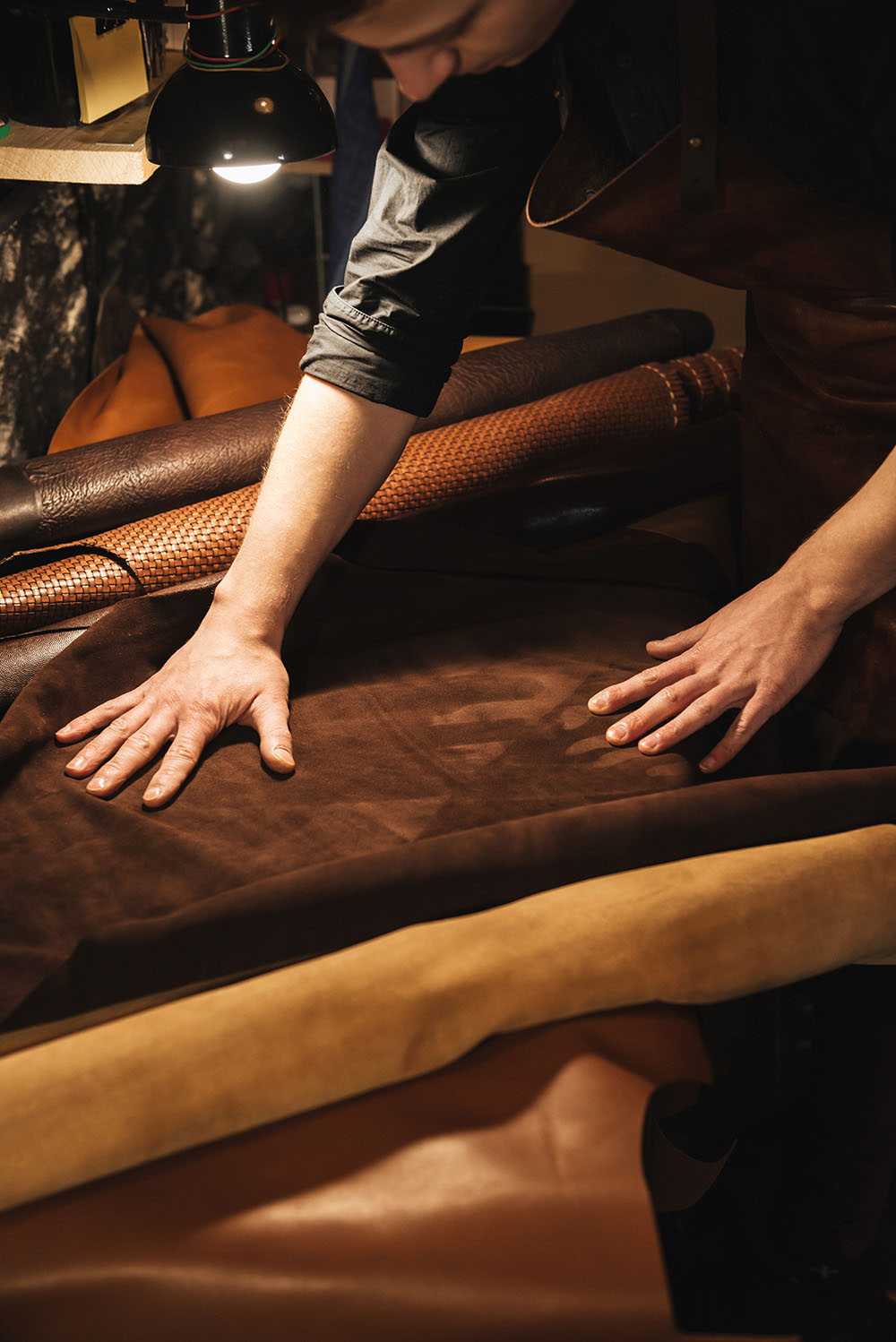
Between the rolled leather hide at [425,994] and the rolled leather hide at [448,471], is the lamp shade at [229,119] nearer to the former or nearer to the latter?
the rolled leather hide at [448,471]

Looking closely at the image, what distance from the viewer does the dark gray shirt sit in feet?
3.21

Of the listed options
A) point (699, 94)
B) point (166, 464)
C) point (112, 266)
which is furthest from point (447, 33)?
point (112, 266)

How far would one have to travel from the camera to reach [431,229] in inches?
46.0

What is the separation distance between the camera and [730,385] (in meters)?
1.78

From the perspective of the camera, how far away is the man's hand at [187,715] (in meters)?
1.01

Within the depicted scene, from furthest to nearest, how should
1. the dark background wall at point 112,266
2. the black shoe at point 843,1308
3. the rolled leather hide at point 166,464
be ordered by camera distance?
the dark background wall at point 112,266 < the rolled leather hide at point 166,464 < the black shoe at point 843,1308

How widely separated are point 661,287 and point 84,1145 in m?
3.06

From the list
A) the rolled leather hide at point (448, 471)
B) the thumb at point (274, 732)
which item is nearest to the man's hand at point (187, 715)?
the thumb at point (274, 732)

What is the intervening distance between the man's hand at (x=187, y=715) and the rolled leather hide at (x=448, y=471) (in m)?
0.26

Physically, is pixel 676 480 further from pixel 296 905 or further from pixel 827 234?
pixel 296 905

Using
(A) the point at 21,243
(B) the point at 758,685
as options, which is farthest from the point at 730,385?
(A) the point at 21,243

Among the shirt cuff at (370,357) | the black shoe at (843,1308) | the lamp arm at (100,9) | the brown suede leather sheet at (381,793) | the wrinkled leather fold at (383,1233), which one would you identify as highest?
the lamp arm at (100,9)

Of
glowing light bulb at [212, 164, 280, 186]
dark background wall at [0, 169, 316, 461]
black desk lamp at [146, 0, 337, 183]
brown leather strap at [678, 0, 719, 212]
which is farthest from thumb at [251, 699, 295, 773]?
dark background wall at [0, 169, 316, 461]

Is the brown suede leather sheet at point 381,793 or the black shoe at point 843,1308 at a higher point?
the brown suede leather sheet at point 381,793
